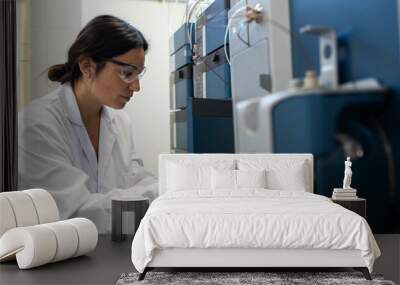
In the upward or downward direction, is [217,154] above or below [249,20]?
below

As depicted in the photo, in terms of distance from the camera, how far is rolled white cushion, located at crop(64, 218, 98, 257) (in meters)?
3.68

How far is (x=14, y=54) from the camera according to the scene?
4.63m

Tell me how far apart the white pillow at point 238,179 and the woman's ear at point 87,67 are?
51.5 inches

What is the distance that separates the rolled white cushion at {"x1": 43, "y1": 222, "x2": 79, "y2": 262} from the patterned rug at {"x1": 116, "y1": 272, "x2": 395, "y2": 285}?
451mm

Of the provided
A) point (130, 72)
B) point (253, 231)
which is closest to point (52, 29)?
point (130, 72)

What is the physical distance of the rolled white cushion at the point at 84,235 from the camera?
3.68 m

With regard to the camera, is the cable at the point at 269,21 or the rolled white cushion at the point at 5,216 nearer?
the cable at the point at 269,21

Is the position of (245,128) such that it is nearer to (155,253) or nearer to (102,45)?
(155,253)

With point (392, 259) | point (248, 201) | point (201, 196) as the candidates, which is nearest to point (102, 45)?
point (201, 196)

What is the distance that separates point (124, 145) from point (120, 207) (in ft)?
2.10

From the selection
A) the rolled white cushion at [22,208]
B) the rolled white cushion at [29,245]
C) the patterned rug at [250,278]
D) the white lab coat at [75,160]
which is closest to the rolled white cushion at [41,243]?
the rolled white cushion at [29,245]

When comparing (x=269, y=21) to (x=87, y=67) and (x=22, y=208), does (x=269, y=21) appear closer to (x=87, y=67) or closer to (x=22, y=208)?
(x=22, y=208)

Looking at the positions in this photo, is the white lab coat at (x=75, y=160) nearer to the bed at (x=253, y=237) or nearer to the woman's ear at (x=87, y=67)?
the woman's ear at (x=87, y=67)

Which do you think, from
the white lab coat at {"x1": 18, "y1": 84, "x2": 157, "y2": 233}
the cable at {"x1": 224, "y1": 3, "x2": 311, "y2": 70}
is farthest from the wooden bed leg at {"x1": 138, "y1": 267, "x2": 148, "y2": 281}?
the cable at {"x1": 224, "y1": 3, "x2": 311, "y2": 70}
